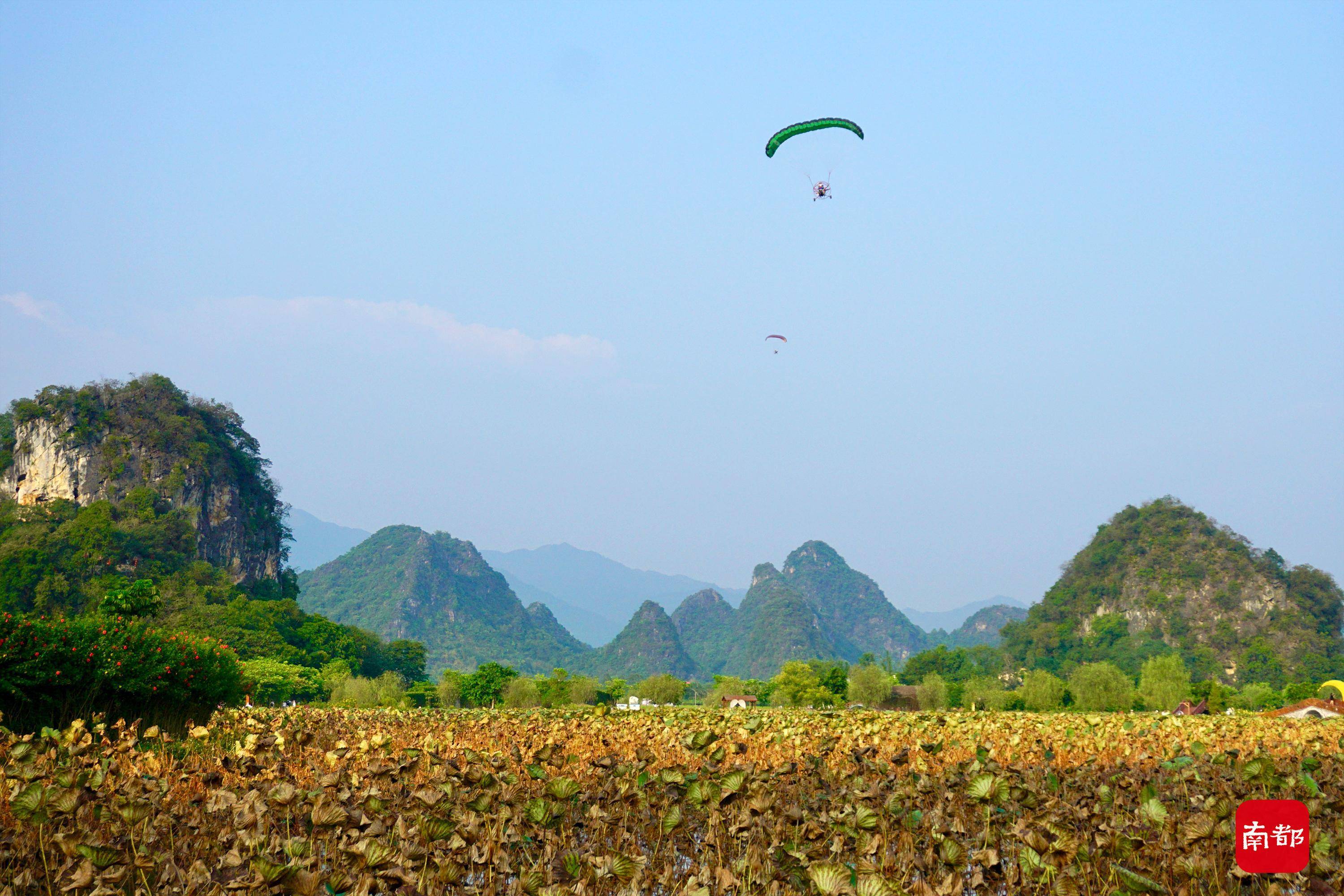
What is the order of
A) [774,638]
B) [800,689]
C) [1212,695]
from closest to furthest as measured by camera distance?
[1212,695] < [800,689] < [774,638]

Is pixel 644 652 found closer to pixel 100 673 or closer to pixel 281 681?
pixel 281 681

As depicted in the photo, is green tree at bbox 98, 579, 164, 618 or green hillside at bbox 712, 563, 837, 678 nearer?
green tree at bbox 98, 579, 164, 618

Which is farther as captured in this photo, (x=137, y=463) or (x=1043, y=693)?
(x=137, y=463)

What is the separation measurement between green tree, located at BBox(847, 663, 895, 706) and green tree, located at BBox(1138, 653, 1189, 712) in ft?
44.1

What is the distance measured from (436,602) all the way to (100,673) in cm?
15300

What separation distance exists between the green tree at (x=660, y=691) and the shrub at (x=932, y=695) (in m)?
13.9

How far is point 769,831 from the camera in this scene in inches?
229

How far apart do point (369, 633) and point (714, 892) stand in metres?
79.4

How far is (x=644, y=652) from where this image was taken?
157m

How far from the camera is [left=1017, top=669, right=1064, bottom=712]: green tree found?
47.2 metres

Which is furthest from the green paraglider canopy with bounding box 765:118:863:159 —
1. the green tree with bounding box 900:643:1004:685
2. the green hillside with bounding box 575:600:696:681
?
the green hillside with bounding box 575:600:696:681

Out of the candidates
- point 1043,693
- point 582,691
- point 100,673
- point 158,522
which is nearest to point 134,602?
point 100,673

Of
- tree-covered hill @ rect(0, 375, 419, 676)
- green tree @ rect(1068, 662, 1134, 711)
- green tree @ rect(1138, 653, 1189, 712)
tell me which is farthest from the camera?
tree-covered hill @ rect(0, 375, 419, 676)

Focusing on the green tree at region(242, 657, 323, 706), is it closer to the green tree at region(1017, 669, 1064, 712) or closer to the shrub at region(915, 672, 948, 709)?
the shrub at region(915, 672, 948, 709)
